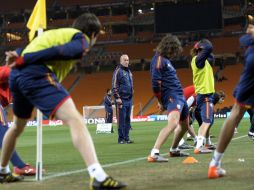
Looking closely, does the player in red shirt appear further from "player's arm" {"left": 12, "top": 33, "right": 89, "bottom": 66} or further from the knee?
"player's arm" {"left": 12, "top": 33, "right": 89, "bottom": 66}

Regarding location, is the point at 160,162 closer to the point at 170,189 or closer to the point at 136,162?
the point at 136,162

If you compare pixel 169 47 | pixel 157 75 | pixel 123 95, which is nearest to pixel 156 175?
pixel 157 75

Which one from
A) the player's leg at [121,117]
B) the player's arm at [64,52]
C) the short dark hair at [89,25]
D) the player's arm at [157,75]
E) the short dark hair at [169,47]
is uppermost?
the short dark hair at [89,25]

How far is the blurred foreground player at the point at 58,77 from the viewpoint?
4.80 m

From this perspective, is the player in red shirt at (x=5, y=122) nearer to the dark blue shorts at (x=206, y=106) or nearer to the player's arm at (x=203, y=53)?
the player's arm at (x=203, y=53)

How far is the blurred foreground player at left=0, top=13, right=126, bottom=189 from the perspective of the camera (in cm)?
480

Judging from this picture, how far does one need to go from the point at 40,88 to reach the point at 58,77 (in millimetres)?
402

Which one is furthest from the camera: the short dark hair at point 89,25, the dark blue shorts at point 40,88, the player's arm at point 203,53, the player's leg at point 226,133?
the player's arm at point 203,53

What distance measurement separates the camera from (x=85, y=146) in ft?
15.8

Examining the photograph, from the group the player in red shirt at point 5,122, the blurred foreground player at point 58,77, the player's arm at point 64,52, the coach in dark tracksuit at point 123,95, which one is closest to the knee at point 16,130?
Answer: the blurred foreground player at point 58,77

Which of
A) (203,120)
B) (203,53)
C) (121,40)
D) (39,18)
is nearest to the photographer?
(39,18)

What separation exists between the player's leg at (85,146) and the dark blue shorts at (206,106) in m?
4.84

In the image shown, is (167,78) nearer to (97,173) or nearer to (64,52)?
(64,52)

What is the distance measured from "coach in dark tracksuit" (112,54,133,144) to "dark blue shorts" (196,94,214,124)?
4.03m
